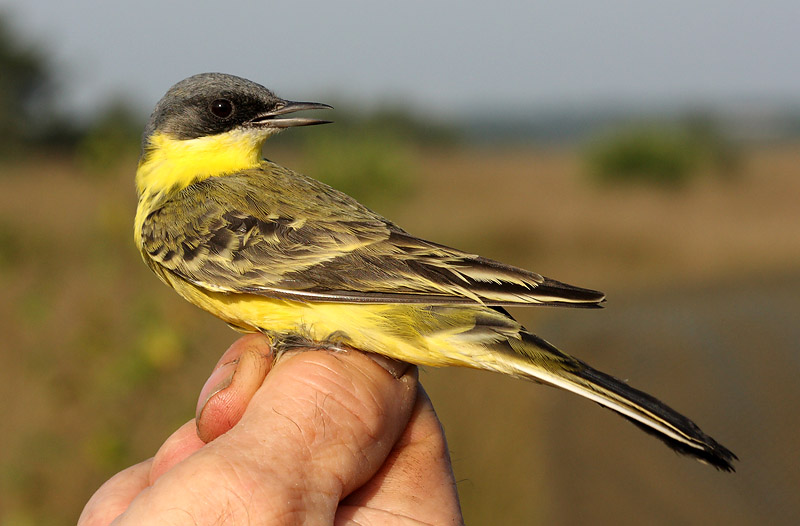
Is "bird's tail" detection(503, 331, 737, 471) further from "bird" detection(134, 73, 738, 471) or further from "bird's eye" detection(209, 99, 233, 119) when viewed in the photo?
"bird's eye" detection(209, 99, 233, 119)

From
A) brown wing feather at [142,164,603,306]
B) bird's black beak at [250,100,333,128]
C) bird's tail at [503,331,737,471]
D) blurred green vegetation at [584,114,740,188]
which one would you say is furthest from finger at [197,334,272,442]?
blurred green vegetation at [584,114,740,188]

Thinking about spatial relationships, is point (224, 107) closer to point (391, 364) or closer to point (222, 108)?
point (222, 108)

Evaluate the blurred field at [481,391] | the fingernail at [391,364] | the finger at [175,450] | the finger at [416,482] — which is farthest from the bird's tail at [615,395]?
the blurred field at [481,391]

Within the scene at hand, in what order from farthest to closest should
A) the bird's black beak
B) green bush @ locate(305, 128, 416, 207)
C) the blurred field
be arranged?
green bush @ locate(305, 128, 416, 207)
the blurred field
the bird's black beak

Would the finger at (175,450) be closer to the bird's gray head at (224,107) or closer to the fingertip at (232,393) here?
the fingertip at (232,393)

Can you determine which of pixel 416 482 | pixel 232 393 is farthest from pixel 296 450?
pixel 416 482

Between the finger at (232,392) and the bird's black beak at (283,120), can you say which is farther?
the bird's black beak at (283,120)

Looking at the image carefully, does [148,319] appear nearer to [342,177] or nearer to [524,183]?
[342,177]
